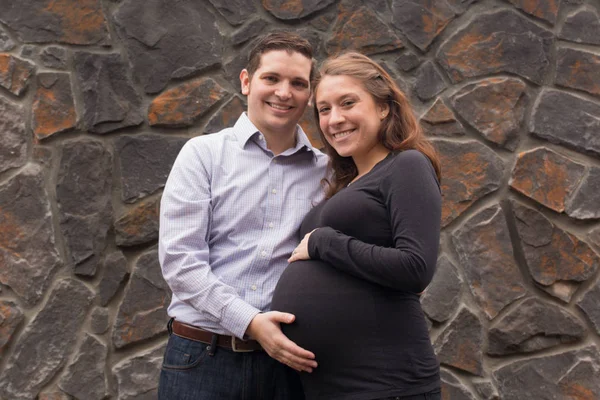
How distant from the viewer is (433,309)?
9.68 feet

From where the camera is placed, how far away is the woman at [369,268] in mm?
1568

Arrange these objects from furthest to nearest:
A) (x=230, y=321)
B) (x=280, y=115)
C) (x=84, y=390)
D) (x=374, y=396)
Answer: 1. (x=84, y=390)
2. (x=280, y=115)
3. (x=230, y=321)
4. (x=374, y=396)

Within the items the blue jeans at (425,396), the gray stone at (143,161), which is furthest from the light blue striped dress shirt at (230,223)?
the gray stone at (143,161)

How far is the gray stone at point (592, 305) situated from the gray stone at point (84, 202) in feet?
6.91

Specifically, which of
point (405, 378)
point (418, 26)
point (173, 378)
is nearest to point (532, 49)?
point (418, 26)

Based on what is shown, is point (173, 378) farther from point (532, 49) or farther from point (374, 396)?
point (532, 49)

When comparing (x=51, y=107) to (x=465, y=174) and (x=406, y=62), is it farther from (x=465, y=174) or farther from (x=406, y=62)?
(x=465, y=174)

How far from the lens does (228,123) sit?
295 centimetres

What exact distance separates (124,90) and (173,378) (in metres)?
1.48

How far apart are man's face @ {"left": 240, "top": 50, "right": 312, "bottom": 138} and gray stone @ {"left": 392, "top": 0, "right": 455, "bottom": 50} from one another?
1.25 meters

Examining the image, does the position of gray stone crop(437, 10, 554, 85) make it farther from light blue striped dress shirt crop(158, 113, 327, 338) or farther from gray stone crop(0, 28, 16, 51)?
gray stone crop(0, 28, 16, 51)

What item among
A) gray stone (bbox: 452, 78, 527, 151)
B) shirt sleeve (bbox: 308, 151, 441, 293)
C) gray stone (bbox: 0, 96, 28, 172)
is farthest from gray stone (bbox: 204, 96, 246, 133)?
shirt sleeve (bbox: 308, 151, 441, 293)

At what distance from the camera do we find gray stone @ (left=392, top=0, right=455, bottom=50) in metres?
3.07

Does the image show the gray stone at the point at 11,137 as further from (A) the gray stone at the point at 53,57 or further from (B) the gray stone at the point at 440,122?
(B) the gray stone at the point at 440,122
